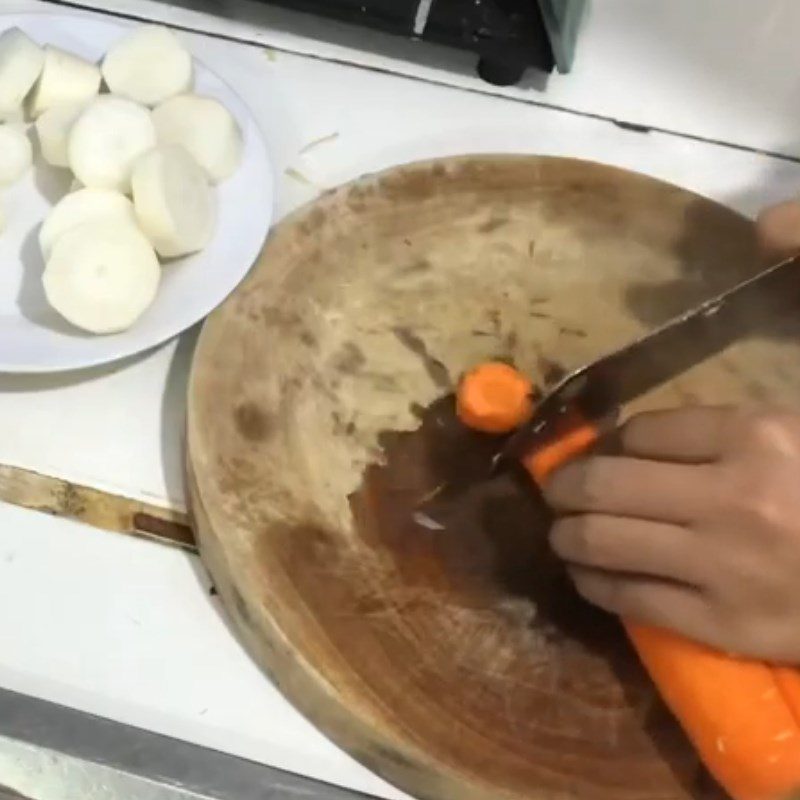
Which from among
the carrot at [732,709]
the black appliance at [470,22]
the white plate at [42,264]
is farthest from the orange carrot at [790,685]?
the black appliance at [470,22]

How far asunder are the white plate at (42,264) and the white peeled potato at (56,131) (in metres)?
0.02

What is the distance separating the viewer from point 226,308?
0.70 metres

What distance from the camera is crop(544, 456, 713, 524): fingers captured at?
0.59 m

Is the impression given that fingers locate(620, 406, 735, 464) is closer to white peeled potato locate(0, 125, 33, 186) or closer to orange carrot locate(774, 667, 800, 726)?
orange carrot locate(774, 667, 800, 726)

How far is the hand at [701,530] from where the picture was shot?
0.57m

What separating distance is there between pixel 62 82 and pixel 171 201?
130mm

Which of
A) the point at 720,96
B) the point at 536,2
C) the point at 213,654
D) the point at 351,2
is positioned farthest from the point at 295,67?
the point at 213,654

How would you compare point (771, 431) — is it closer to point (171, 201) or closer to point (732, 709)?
point (732, 709)

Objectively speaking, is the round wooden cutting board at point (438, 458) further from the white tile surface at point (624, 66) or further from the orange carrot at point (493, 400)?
the white tile surface at point (624, 66)

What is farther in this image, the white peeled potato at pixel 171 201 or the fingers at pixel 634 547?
the white peeled potato at pixel 171 201

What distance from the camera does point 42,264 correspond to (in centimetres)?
74

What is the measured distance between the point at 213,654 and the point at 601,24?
510 millimetres

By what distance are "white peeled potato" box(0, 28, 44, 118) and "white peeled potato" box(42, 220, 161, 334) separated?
117mm

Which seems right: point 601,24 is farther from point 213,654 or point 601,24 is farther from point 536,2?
point 213,654
